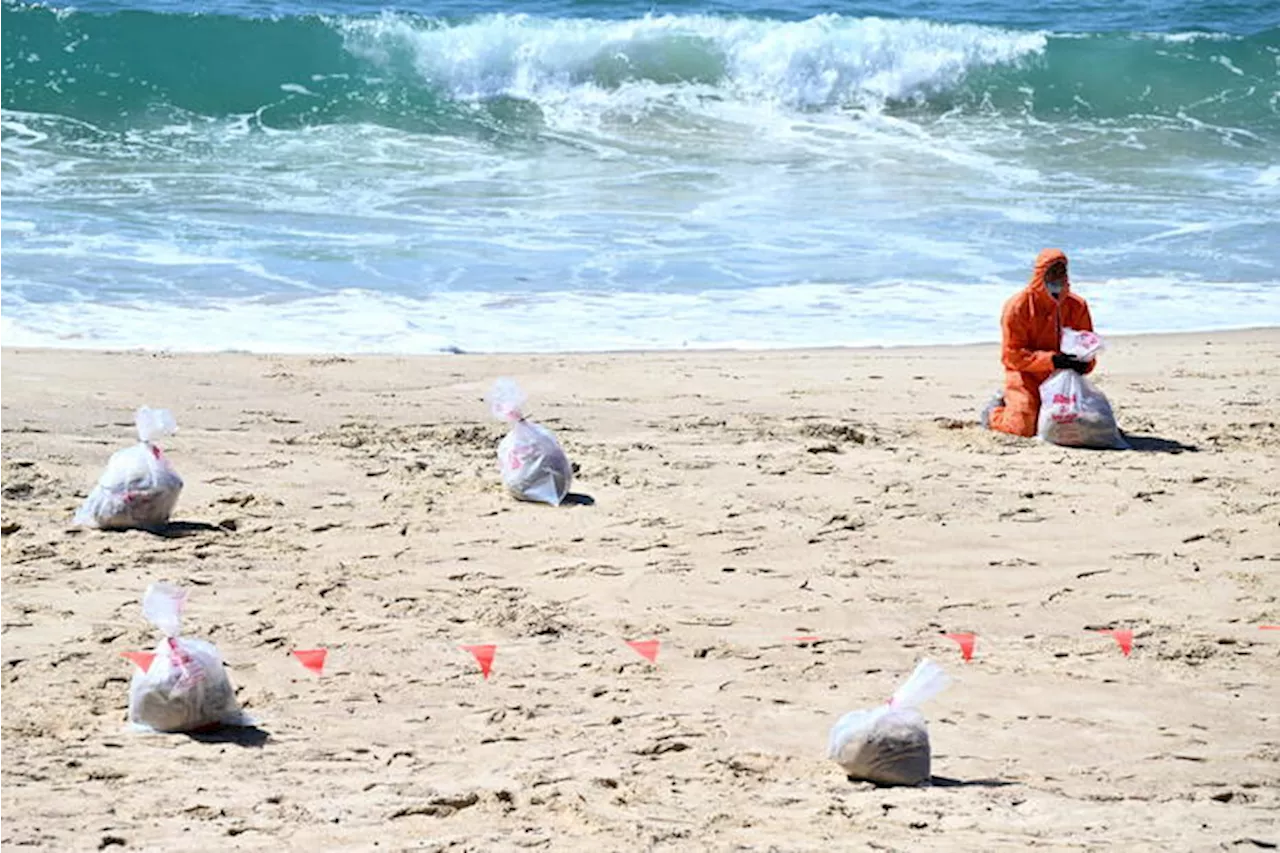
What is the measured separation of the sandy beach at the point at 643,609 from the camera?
468 cm

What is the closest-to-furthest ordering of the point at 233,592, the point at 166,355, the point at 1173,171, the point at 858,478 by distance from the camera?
the point at 233,592
the point at 858,478
the point at 166,355
the point at 1173,171

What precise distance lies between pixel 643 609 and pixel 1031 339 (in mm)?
2944

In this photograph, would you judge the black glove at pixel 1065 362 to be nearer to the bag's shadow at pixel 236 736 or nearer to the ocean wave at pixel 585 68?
the bag's shadow at pixel 236 736

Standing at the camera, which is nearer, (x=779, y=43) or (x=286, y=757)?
(x=286, y=757)

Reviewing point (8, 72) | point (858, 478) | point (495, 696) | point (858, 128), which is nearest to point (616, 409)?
point (858, 478)

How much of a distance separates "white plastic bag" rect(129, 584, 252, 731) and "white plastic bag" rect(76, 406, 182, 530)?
1673 millimetres

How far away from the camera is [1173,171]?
703 inches

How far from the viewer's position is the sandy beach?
468cm

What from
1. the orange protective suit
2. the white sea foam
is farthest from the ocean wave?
the orange protective suit

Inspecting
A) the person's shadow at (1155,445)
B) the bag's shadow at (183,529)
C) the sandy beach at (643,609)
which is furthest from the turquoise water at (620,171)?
the bag's shadow at (183,529)

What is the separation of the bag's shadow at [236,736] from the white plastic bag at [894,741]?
1.46 metres

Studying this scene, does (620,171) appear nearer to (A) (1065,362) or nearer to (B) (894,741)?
(A) (1065,362)

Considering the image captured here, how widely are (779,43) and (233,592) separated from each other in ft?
54.3

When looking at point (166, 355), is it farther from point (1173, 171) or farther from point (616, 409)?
point (1173, 171)
